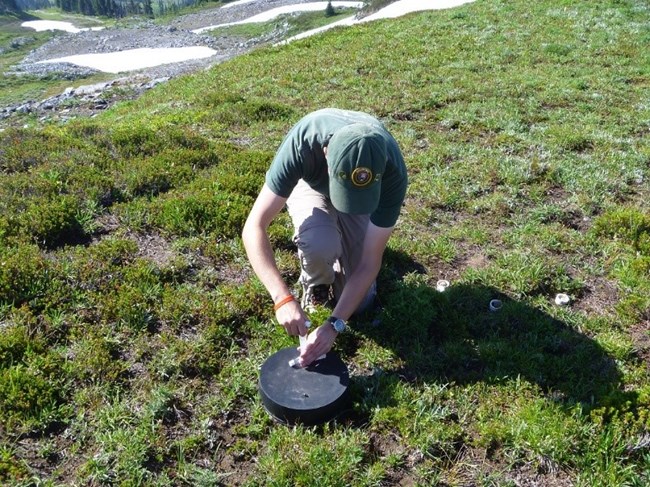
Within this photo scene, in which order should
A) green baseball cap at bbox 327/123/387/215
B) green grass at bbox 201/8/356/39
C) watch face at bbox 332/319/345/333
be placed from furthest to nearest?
green grass at bbox 201/8/356/39 < watch face at bbox 332/319/345/333 < green baseball cap at bbox 327/123/387/215

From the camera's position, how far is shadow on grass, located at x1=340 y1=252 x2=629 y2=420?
17.6 feet

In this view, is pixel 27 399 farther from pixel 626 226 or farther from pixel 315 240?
pixel 626 226

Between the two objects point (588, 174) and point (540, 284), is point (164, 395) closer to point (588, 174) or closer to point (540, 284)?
point (540, 284)

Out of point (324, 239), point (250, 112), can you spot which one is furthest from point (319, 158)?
point (250, 112)

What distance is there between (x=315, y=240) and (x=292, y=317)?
3.70 feet

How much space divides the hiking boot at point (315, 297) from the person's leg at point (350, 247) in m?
0.17

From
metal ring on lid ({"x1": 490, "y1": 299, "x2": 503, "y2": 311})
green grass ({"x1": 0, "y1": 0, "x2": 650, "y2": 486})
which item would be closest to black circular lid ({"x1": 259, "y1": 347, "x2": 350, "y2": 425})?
green grass ({"x1": 0, "y1": 0, "x2": 650, "y2": 486})

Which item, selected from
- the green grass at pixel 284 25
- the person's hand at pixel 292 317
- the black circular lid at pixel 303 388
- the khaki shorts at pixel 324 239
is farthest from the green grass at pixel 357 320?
the green grass at pixel 284 25

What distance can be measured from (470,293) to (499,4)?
24434 mm

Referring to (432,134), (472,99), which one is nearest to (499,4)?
(472,99)

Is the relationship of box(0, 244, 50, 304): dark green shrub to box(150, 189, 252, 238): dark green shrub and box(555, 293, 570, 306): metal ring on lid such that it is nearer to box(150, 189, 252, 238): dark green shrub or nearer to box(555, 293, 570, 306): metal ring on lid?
box(150, 189, 252, 238): dark green shrub

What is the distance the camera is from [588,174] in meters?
9.64

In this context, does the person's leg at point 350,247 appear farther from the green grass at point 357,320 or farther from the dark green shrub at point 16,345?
the dark green shrub at point 16,345

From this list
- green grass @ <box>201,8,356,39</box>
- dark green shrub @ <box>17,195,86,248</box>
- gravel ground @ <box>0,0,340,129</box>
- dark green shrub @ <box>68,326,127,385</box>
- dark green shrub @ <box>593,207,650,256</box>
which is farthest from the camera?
green grass @ <box>201,8,356,39</box>
